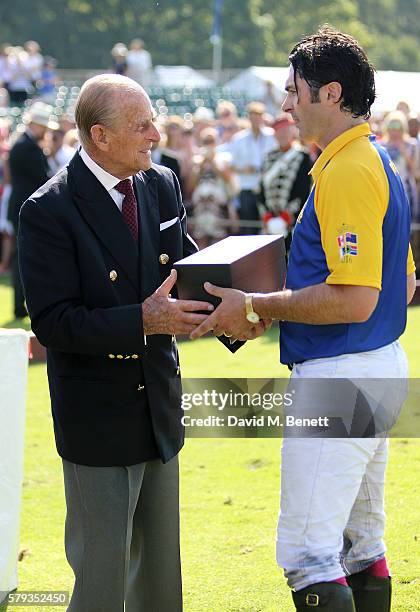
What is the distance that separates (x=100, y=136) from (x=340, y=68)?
2.88 feet

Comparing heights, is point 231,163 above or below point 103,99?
below

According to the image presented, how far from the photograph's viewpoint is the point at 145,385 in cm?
399

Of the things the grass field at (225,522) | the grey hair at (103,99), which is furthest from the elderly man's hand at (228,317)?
the grass field at (225,522)

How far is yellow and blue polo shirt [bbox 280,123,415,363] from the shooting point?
11.5ft

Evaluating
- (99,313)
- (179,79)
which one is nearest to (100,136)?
(99,313)

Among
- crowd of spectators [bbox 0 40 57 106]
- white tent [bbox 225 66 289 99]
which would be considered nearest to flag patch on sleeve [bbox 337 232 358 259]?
crowd of spectators [bbox 0 40 57 106]

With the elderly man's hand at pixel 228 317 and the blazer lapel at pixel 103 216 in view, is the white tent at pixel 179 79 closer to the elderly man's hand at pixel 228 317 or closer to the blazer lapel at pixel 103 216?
the blazer lapel at pixel 103 216

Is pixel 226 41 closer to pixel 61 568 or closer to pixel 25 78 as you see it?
pixel 25 78

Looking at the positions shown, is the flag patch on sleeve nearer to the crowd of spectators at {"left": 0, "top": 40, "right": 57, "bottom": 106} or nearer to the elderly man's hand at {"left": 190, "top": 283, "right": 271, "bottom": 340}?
the elderly man's hand at {"left": 190, "top": 283, "right": 271, "bottom": 340}

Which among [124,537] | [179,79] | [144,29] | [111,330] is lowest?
[179,79]

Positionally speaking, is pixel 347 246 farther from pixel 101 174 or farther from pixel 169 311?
pixel 101 174

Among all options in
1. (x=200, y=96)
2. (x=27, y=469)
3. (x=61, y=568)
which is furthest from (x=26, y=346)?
(x=200, y=96)

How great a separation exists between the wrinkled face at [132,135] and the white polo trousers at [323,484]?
955mm

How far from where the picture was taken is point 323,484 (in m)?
3.70
